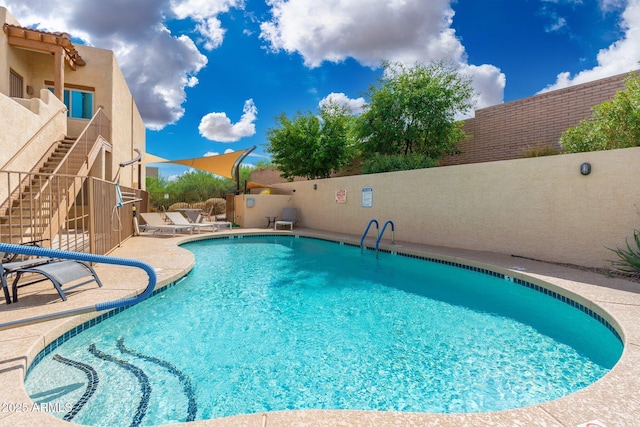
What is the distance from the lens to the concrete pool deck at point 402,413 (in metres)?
2.03

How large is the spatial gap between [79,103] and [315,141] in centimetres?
1090

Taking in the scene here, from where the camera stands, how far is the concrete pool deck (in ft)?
6.66

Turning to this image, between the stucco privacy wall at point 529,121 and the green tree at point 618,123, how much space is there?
10.2 feet

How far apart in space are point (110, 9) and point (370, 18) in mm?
10069

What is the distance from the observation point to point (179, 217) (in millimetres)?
13875

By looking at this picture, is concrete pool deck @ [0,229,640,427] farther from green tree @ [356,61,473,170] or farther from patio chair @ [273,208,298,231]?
patio chair @ [273,208,298,231]

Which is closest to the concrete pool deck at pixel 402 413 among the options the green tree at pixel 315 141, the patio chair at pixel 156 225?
the patio chair at pixel 156 225

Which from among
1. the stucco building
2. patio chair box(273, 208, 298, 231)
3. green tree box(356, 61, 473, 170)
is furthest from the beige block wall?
the stucco building

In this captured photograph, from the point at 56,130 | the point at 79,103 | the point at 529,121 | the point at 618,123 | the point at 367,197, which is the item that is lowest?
the point at 367,197

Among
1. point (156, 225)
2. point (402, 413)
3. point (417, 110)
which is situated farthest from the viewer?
point (417, 110)

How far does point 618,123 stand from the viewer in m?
6.93

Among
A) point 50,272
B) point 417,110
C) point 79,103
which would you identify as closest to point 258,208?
point 79,103

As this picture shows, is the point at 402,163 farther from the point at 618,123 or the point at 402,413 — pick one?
the point at 402,413

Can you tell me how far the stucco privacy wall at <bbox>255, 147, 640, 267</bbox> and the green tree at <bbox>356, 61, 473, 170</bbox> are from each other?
11.8 feet
